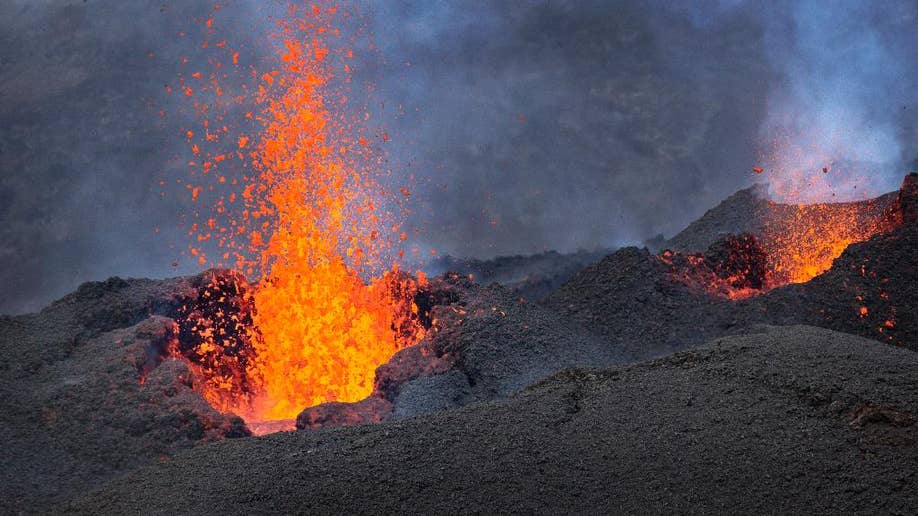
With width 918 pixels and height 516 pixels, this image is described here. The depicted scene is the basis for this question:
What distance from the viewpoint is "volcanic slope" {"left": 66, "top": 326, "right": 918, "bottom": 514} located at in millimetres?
5652

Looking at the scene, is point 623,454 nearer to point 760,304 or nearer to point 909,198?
point 760,304

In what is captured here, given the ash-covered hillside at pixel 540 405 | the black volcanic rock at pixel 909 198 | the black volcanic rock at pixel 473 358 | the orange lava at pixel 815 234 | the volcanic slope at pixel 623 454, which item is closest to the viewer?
the volcanic slope at pixel 623 454

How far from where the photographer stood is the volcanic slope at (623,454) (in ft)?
18.5

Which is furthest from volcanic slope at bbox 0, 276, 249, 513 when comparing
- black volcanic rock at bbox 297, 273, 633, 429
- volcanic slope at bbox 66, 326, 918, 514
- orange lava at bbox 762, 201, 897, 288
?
orange lava at bbox 762, 201, 897, 288

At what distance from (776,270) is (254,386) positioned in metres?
6.96

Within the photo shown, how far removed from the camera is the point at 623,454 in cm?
612

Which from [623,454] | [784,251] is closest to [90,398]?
[623,454]

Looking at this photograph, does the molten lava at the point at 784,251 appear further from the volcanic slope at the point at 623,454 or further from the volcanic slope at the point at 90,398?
the volcanic slope at the point at 90,398

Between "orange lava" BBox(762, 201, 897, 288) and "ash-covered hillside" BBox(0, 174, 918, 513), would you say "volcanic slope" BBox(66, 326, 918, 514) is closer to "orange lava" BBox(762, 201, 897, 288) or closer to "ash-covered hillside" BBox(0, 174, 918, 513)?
"ash-covered hillside" BBox(0, 174, 918, 513)

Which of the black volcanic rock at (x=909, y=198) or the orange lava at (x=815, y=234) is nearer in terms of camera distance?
the black volcanic rock at (x=909, y=198)

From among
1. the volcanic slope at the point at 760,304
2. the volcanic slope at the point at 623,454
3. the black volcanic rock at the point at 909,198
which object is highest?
the black volcanic rock at the point at 909,198

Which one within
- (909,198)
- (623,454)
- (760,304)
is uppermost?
(909,198)

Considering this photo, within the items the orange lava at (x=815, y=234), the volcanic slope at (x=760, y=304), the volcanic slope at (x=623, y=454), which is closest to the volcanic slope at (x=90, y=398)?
the volcanic slope at (x=623, y=454)

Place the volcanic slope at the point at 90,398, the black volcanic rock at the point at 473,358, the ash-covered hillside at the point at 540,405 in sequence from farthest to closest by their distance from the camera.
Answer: the black volcanic rock at the point at 473,358
the volcanic slope at the point at 90,398
the ash-covered hillside at the point at 540,405
